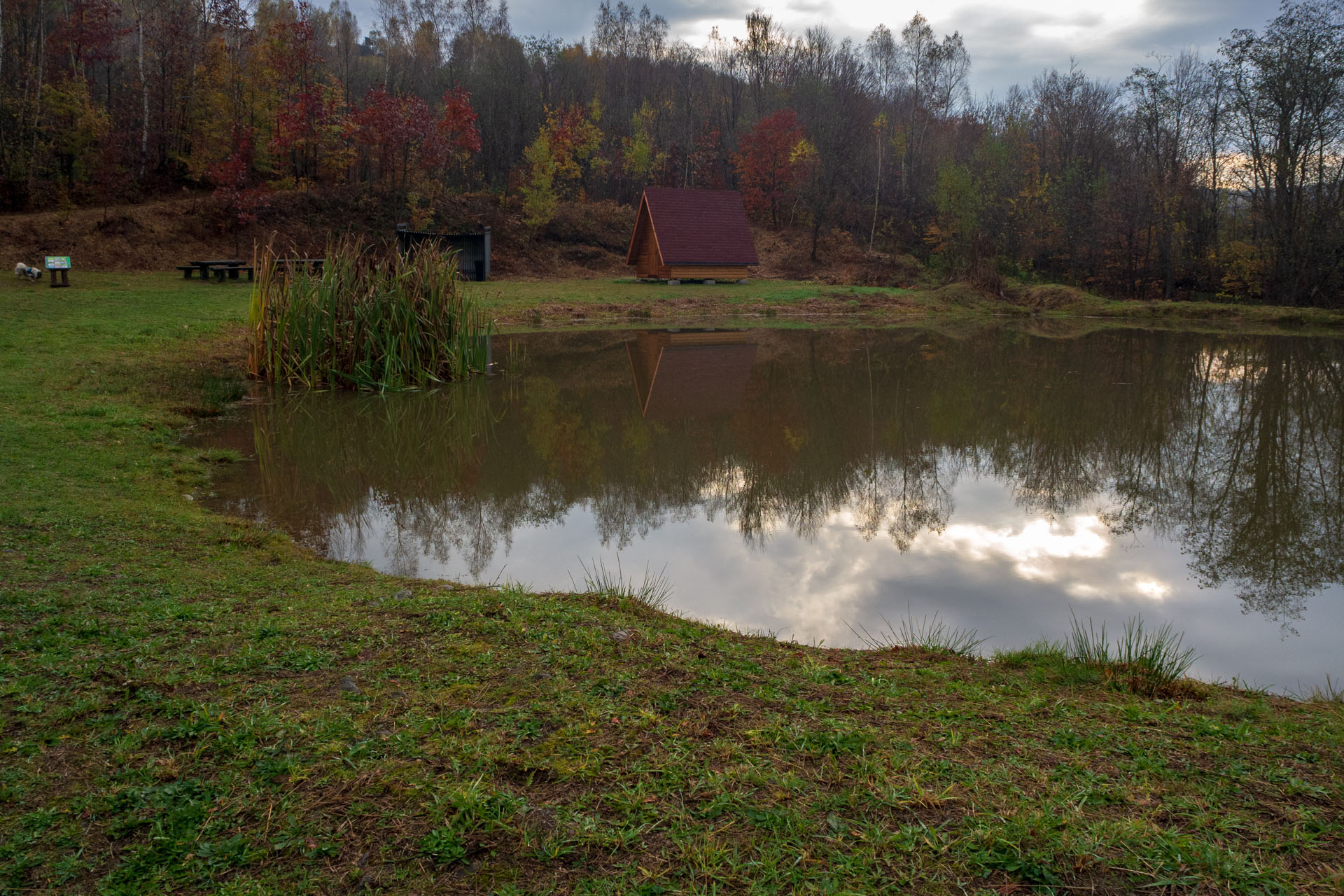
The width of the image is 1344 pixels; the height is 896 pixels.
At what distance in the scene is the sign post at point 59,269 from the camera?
20734 mm

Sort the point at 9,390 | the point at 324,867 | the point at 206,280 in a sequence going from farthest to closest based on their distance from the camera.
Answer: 1. the point at 206,280
2. the point at 9,390
3. the point at 324,867

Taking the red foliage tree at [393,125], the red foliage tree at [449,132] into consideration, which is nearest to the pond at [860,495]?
the red foliage tree at [393,125]

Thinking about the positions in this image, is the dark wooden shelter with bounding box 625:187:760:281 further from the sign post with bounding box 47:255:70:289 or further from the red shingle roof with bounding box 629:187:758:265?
the sign post with bounding box 47:255:70:289

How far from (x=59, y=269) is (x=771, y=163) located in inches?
1350

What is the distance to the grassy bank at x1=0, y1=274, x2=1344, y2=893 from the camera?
234 cm

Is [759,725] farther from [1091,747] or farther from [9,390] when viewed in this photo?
[9,390]

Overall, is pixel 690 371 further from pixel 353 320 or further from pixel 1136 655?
pixel 1136 655

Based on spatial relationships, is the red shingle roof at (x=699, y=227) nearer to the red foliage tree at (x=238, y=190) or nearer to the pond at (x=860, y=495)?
the red foliage tree at (x=238, y=190)

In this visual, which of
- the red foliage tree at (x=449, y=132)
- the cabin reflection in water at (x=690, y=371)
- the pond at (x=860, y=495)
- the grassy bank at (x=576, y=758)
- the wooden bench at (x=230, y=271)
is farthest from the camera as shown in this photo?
the red foliage tree at (x=449, y=132)

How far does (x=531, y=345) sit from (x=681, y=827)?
1836cm

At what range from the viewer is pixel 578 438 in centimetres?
1129

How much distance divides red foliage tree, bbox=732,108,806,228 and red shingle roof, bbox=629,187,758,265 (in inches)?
420

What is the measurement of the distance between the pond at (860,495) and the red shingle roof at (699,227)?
60.4 ft

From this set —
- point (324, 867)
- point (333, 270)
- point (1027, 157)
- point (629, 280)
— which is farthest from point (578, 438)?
point (1027, 157)
